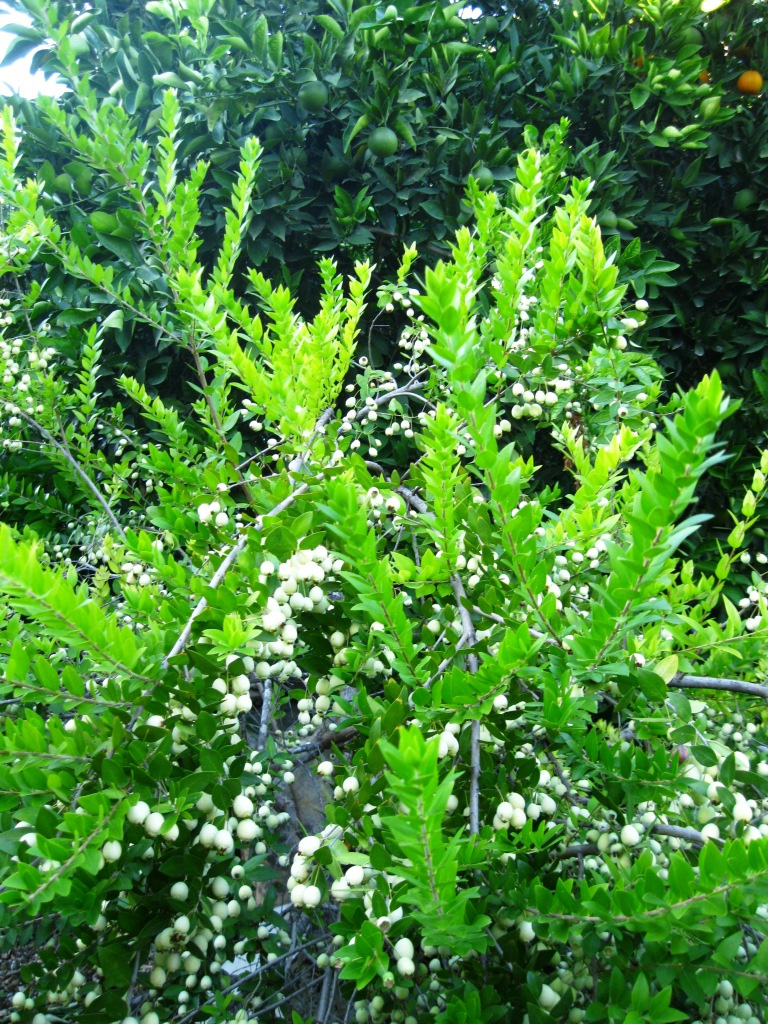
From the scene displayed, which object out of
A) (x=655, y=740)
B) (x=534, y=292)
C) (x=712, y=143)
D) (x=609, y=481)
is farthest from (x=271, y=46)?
(x=655, y=740)

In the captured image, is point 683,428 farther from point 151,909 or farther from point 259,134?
point 259,134

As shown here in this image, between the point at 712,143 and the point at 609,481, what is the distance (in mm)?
2532

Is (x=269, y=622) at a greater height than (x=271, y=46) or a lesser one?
lesser

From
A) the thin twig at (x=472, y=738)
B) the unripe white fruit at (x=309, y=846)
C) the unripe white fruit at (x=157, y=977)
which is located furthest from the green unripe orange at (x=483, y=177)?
the unripe white fruit at (x=157, y=977)

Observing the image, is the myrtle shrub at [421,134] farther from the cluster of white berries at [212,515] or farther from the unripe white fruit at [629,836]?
the unripe white fruit at [629,836]

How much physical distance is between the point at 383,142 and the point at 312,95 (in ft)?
1.00

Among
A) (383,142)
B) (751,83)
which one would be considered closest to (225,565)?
(383,142)

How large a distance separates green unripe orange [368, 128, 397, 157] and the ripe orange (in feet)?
4.88

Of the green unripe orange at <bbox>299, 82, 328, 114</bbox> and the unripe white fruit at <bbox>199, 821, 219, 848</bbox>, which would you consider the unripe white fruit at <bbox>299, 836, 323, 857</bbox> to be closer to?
the unripe white fruit at <bbox>199, 821, 219, 848</bbox>

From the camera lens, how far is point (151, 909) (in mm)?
1009

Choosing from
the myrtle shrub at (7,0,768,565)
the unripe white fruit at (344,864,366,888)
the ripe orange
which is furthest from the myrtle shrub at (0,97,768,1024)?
the ripe orange

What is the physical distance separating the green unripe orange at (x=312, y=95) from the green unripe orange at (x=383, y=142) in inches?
8.8

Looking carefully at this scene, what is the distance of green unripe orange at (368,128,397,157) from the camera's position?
8.79ft

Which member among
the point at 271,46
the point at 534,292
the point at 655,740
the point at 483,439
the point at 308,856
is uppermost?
the point at 271,46
